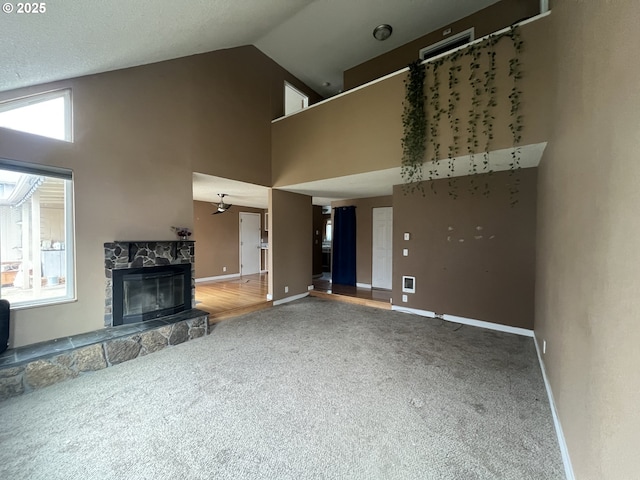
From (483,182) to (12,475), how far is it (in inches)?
219

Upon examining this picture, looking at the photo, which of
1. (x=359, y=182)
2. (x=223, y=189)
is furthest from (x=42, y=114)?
(x=359, y=182)

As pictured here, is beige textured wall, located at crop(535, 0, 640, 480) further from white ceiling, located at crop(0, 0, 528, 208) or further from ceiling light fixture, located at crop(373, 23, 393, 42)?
ceiling light fixture, located at crop(373, 23, 393, 42)

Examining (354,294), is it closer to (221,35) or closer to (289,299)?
(289,299)

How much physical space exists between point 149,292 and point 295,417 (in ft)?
8.92

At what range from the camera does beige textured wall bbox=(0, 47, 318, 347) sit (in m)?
2.91

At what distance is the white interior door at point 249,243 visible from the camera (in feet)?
26.8

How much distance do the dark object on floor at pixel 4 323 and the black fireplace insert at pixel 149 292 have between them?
88 centimetres

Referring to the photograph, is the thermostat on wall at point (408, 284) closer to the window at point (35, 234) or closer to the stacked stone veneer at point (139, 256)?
the stacked stone veneer at point (139, 256)

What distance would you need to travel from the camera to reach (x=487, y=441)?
1.81m

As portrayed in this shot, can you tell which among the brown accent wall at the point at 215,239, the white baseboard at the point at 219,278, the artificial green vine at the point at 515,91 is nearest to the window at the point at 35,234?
the brown accent wall at the point at 215,239

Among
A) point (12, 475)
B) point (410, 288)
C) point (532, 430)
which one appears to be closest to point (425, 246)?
point (410, 288)

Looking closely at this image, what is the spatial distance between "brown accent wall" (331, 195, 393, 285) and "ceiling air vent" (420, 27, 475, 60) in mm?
3063

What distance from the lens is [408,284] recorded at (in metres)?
4.80

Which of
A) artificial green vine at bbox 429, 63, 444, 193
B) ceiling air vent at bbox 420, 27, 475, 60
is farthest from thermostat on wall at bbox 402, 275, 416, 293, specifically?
ceiling air vent at bbox 420, 27, 475, 60
